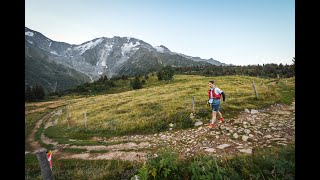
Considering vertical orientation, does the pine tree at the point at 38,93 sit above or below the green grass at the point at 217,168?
below

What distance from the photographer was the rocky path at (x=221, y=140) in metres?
11.4

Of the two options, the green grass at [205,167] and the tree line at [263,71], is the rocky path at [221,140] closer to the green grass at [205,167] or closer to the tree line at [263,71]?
the green grass at [205,167]

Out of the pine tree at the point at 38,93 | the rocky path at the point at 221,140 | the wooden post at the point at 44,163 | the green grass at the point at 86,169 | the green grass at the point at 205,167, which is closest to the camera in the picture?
the green grass at the point at 205,167

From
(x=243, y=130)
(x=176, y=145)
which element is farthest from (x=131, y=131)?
(x=243, y=130)

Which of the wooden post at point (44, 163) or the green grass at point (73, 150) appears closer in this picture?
the wooden post at point (44, 163)

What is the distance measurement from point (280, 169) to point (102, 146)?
1353 centimetres

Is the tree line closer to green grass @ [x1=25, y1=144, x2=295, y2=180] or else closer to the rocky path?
the rocky path

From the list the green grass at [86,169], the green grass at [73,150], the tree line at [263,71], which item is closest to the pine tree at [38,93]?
the tree line at [263,71]

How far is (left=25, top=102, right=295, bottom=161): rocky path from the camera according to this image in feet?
37.5

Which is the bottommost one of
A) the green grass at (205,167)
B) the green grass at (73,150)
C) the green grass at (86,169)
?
the green grass at (73,150)

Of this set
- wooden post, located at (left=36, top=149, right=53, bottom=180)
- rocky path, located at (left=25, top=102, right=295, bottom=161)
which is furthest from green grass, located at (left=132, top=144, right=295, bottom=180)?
wooden post, located at (left=36, top=149, right=53, bottom=180)

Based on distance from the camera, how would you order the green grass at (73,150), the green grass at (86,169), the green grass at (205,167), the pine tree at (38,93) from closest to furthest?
the green grass at (205,167)
the green grass at (86,169)
the green grass at (73,150)
the pine tree at (38,93)

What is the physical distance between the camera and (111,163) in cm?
1191
